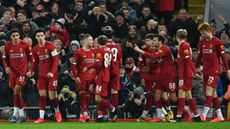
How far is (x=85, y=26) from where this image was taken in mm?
31016

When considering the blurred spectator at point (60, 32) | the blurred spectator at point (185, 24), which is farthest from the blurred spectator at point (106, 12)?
the blurred spectator at point (185, 24)

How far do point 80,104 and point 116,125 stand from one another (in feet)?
8.32

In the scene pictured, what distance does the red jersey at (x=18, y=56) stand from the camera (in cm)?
2636

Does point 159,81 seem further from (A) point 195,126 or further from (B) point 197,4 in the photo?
(B) point 197,4

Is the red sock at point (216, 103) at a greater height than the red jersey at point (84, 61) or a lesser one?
lesser

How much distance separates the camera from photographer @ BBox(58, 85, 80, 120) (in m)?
27.3

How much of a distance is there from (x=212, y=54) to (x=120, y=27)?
5.54m

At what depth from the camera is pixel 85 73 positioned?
2664cm

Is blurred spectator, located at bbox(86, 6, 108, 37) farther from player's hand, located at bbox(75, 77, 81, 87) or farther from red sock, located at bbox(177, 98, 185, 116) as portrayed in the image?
red sock, located at bbox(177, 98, 185, 116)

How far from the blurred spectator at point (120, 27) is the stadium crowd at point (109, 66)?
0.10ft

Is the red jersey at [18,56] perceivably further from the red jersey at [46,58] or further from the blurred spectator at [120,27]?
the blurred spectator at [120,27]

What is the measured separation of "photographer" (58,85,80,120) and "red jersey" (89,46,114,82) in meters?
1.63

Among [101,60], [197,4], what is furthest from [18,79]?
[197,4]

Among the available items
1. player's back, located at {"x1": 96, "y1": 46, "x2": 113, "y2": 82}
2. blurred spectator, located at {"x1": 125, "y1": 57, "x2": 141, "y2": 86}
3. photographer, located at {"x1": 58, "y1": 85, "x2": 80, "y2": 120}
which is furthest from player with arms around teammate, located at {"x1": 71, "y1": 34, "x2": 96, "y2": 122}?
blurred spectator, located at {"x1": 125, "y1": 57, "x2": 141, "y2": 86}
